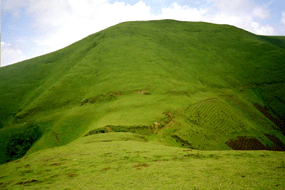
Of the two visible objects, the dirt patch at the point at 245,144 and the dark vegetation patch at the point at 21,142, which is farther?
the dark vegetation patch at the point at 21,142

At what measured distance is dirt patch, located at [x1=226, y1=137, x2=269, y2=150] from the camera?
25.9 m

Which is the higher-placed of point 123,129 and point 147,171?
point 147,171

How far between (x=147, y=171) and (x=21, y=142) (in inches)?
1435

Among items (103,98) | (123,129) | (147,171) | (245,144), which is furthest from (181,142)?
(103,98)

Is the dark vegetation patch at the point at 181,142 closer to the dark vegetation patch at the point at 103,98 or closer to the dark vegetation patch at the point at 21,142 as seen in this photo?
the dark vegetation patch at the point at 103,98

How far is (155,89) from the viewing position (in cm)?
3912

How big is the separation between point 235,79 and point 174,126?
42.5m

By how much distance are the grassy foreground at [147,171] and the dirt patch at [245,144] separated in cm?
1756

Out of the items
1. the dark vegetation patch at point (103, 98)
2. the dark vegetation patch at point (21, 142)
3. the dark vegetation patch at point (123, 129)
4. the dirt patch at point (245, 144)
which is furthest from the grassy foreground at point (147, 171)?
the dark vegetation patch at point (103, 98)

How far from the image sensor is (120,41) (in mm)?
66938

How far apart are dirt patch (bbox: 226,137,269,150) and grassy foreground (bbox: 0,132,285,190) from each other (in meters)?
17.6

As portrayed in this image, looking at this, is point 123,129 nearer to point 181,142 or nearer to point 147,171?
point 181,142

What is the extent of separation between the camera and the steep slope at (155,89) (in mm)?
28641

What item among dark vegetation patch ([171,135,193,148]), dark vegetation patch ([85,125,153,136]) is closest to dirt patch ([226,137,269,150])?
dark vegetation patch ([171,135,193,148])
